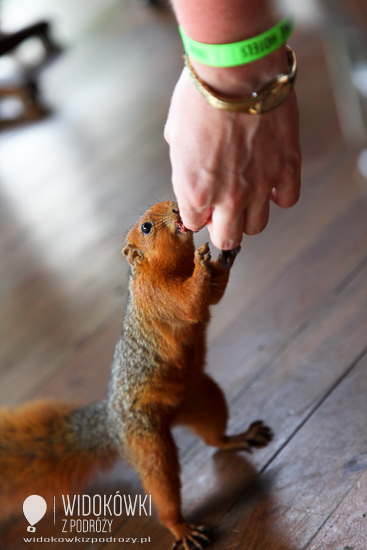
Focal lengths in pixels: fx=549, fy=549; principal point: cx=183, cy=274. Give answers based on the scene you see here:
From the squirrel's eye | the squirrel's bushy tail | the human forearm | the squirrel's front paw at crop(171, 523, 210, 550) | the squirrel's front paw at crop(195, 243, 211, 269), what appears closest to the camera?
the human forearm

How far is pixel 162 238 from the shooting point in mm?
1010

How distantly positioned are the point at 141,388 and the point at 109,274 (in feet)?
3.41

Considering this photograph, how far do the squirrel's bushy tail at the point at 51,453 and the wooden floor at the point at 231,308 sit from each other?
0.43ft

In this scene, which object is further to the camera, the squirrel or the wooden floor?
the wooden floor

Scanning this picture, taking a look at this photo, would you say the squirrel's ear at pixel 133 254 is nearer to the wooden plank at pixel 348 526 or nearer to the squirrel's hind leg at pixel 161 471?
the squirrel's hind leg at pixel 161 471

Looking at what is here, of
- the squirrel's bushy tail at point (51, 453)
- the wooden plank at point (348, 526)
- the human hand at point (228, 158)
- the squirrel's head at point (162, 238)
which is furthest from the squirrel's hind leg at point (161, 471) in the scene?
the human hand at point (228, 158)

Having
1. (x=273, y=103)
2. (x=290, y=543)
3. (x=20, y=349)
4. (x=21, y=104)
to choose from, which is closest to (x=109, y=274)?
(x=20, y=349)

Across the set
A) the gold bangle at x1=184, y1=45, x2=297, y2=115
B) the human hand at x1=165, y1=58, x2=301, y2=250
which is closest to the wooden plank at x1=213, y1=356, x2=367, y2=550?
the human hand at x1=165, y1=58, x2=301, y2=250

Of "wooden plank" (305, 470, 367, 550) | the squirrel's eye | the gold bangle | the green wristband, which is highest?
the green wristband

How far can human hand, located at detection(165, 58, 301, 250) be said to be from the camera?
0.65 metres

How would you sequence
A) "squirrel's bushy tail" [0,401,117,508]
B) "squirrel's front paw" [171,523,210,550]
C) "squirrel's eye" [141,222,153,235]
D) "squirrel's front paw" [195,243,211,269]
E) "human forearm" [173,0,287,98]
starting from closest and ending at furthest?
"human forearm" [173,0,287,98]
"squirrel's front paw" [195,243,211,269]
"squirrel's eye" [141,222,153,235]
"squirrel's front paw" [171,523,210,550]
"squirrel's bushy tail" [0,401,117,508]

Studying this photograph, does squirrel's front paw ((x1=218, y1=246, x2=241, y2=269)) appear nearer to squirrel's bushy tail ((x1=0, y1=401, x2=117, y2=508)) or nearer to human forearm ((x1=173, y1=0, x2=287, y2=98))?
human forearm ((x1=173, y1=0, x2=287, y2=98))
